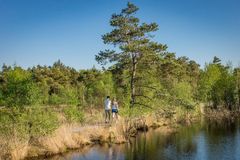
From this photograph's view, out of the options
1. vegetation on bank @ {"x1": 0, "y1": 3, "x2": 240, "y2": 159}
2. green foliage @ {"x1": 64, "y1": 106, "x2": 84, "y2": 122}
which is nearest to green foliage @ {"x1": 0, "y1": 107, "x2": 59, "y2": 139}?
vegetation on bank @ {"x1": 0, "y1": 3, "x2": 240, "y2": 159}

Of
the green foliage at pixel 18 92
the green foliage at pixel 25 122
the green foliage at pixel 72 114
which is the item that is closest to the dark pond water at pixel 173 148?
the green foliage at pixel 25 122

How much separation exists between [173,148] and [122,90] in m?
18.3

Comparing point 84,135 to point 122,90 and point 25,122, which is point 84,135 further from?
point 122,90

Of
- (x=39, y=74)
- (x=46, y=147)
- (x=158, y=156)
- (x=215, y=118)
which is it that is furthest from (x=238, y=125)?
(x=39, y=74)

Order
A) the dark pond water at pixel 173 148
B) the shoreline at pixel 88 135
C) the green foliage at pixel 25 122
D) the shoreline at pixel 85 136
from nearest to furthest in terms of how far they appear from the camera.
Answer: the green foliage at pixel 25 122 < the shoreline at pixel 88 135 < the shoreline at pixel 85 136 < the dark pond water at pixel 173 148

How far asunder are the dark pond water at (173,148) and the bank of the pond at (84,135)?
87 centimetres

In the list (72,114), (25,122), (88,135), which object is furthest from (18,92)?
(72,114)

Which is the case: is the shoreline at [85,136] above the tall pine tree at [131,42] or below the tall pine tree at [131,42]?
below

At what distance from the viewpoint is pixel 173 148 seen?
25.0 metres

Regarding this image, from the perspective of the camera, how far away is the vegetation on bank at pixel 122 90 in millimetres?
21094

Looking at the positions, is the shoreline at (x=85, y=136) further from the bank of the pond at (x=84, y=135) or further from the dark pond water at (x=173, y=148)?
the dark pond water at (x=173, y=148)

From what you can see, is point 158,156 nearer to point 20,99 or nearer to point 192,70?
point 20,99

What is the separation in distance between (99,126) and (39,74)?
120 ft

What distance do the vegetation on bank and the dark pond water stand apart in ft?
9.34
